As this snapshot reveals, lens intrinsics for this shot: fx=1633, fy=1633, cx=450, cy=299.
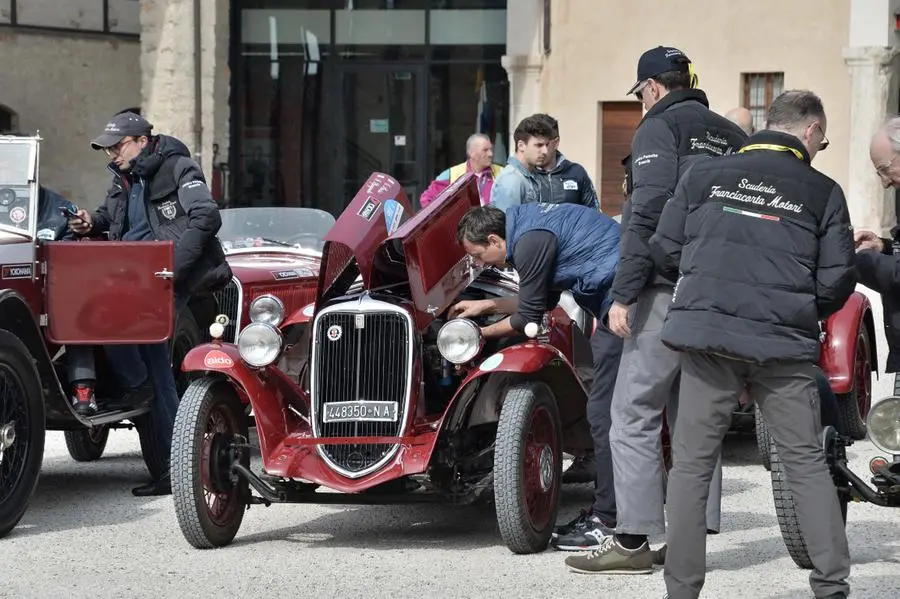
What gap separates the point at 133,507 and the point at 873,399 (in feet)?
16.8

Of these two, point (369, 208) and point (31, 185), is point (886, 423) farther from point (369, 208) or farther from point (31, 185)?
point (31, 185)

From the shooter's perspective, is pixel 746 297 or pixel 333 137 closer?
pixel 746 297

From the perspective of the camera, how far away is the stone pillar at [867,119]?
21781 mm

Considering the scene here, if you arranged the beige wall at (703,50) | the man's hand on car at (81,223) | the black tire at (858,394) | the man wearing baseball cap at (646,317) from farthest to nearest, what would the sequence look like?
1. the beige wall at (703,50)
2. the black tire at (858,394)
3. the man's hand on car at (81,223)
4. the man wearing baseball cap at (646,317)

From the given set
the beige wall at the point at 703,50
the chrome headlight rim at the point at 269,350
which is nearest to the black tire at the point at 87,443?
the chrome headlight rim at the point at 269,350

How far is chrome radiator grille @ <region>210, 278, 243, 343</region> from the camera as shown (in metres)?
9.64

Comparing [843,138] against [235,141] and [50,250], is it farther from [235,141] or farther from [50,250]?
[50,250]

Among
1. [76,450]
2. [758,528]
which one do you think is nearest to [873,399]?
[758,528]

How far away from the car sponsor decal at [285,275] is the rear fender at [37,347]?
224 cm

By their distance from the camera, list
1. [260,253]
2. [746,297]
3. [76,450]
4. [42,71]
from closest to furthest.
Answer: [746,297] → [76,450] → [260,253] → [42,71]

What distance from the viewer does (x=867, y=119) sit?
71.7ft

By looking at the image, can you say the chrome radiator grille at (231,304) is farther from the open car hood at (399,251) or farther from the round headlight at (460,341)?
the round headlight at (460,341)

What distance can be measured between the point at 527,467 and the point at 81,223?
10.9 feet

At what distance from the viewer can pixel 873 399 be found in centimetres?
1070
